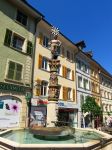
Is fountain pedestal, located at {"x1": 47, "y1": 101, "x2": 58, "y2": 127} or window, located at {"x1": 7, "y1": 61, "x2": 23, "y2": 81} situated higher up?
window, located at {"x1": 7, "y1": 61, "x2": 23, "y2": 81}

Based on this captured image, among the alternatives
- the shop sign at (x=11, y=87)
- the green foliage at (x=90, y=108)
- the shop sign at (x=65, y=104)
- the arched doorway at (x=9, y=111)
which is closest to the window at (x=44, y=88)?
the shop sign at (x=65, y=104)

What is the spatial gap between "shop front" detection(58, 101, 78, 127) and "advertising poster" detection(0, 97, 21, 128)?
7.75 metres

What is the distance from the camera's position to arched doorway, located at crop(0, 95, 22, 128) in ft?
57.6

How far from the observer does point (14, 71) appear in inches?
746

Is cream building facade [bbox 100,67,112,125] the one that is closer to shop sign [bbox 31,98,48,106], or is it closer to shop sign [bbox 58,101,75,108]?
shop sign [bbox 58,101,75,108]

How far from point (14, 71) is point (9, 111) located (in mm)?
4047

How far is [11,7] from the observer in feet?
66.4

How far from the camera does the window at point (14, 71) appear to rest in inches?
730

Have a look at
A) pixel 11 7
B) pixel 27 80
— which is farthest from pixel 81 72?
Answer: pixel 11 7

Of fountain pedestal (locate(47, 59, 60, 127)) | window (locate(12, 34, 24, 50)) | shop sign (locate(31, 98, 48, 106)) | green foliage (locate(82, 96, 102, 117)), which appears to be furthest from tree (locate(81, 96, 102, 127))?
fountain pedestal (locate(47, 59, 60, 127))

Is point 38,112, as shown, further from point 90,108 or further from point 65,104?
point 90,108

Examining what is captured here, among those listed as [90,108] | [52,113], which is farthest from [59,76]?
[52,113]

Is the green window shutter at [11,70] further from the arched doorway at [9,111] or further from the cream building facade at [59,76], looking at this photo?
the cream building facade at [59,76]

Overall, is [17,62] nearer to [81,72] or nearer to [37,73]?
[37,73]
